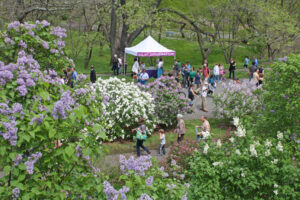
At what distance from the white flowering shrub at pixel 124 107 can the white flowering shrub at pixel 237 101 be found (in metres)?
3.65

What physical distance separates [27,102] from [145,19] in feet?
83.0

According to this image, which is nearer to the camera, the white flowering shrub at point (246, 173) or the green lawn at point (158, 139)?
the white flowering shrub at point (246, 173)

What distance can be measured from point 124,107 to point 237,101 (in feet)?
17.7

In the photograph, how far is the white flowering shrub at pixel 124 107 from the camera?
1320 cm

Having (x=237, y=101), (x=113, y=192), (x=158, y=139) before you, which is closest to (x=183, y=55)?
(x=237, y=101)

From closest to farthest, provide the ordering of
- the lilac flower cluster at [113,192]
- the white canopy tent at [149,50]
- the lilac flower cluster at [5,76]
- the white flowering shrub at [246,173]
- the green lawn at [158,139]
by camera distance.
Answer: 1. the lilac flower cluster at [113,192]
2. the lilac flower cluster at [5,76]
3. the white flowering shrub at [246,173]
4. the green lawn at [158,139]
5. the white canopy tent at [149,50]

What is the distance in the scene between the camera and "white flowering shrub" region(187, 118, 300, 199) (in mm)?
6395

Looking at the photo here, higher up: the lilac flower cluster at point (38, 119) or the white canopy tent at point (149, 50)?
the lilac flower cluster at point (38, 119)

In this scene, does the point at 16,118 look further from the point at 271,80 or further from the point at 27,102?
the point at 271,80

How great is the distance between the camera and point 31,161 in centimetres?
386

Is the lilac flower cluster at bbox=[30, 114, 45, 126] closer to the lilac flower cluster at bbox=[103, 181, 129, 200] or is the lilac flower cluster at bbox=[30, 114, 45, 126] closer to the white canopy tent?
the lilac flower cluster at bbox=[103, 181, 129, 200]

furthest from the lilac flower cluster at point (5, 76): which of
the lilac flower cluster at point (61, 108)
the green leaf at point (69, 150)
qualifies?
the green leaf at point (69, 150)

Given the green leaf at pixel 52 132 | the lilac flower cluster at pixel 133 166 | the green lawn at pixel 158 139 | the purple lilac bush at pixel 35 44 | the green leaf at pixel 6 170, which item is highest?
the purple lilac bush at pixel 35 44

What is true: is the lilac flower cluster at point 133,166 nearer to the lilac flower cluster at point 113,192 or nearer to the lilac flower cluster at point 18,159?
the lilac flower cluster at point 113,192
